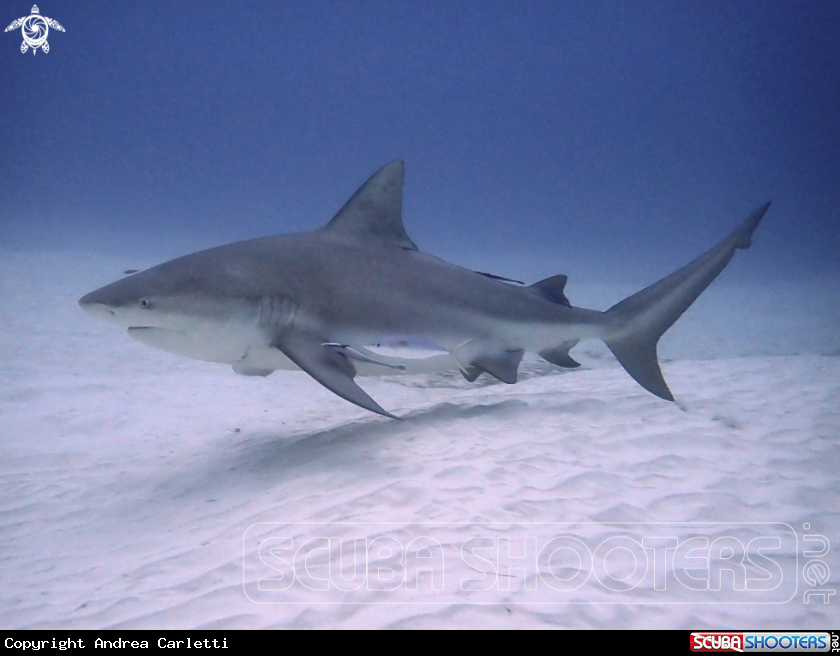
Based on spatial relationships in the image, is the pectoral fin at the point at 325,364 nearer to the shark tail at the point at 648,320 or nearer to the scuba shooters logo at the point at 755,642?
the scuba shooters logo at the point at 755,642

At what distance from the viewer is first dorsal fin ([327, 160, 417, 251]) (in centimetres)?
420

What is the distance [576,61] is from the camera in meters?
104

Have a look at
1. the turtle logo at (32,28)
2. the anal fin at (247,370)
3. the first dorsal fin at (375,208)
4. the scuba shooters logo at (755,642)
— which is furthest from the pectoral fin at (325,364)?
the turtle logo at (32,28)

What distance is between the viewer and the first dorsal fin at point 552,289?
15.3 ft

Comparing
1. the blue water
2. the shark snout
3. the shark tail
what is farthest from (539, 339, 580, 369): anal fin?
the blue water

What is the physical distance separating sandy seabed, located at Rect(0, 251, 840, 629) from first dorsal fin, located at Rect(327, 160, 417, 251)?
1.75 m

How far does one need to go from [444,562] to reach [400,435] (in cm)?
177

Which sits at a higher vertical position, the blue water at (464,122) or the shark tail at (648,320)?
the blue water at (464,122)

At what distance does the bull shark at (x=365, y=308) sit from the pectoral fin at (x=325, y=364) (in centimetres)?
1

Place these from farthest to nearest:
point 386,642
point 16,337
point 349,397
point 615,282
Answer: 1. point 615,282
2. point 16,337
3. point 349,397
4. point 386,642

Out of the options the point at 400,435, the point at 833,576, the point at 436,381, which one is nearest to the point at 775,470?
the point at 833,576

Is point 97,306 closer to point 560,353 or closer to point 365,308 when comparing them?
point 365,308

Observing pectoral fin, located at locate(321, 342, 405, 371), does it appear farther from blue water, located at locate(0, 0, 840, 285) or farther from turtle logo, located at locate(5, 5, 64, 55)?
turtle logo, located at locate(5, 5, 64, 55)

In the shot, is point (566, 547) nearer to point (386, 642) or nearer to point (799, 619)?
point (799, 619)
